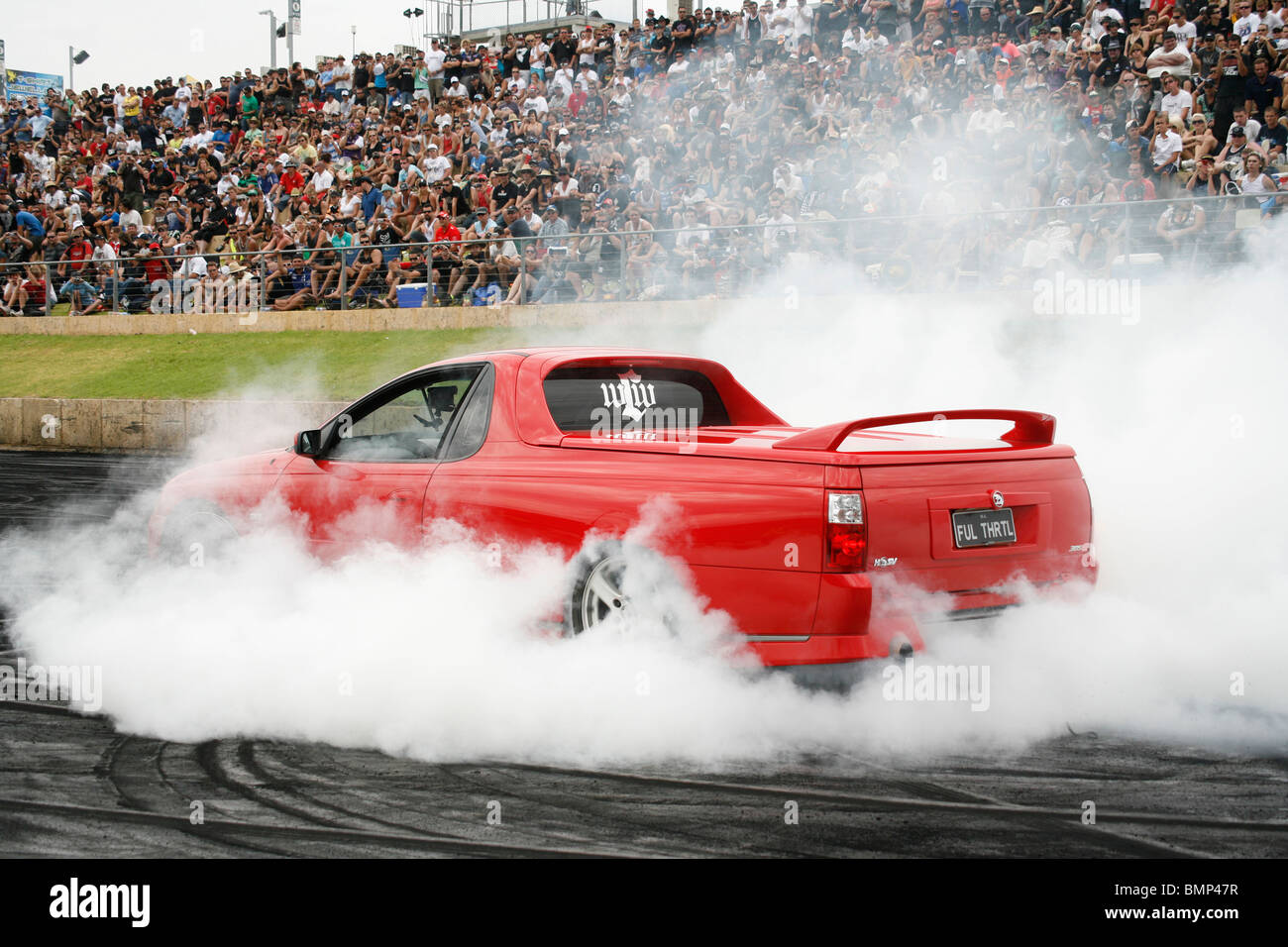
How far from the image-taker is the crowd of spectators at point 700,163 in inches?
527

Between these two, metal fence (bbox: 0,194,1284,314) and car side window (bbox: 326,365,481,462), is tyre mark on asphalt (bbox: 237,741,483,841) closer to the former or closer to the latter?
car side window (bbox: 326,365,481,462)

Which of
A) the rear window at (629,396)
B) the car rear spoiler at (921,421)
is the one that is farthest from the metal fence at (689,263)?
the rear window at (629,396)

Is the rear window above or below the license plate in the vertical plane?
above

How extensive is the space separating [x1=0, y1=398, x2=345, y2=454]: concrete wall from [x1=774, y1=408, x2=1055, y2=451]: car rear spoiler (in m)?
11.5

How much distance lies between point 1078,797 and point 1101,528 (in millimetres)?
3035

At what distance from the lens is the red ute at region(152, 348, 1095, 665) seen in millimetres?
4570

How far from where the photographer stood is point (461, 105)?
22812mm

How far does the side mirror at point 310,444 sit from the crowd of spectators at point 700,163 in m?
8.74

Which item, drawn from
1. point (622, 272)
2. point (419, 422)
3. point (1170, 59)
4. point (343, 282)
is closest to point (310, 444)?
point (419, 422)

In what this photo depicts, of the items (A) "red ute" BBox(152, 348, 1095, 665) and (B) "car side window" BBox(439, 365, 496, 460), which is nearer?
(A) "red ute" BBox(152, 348, 1095, 665)
